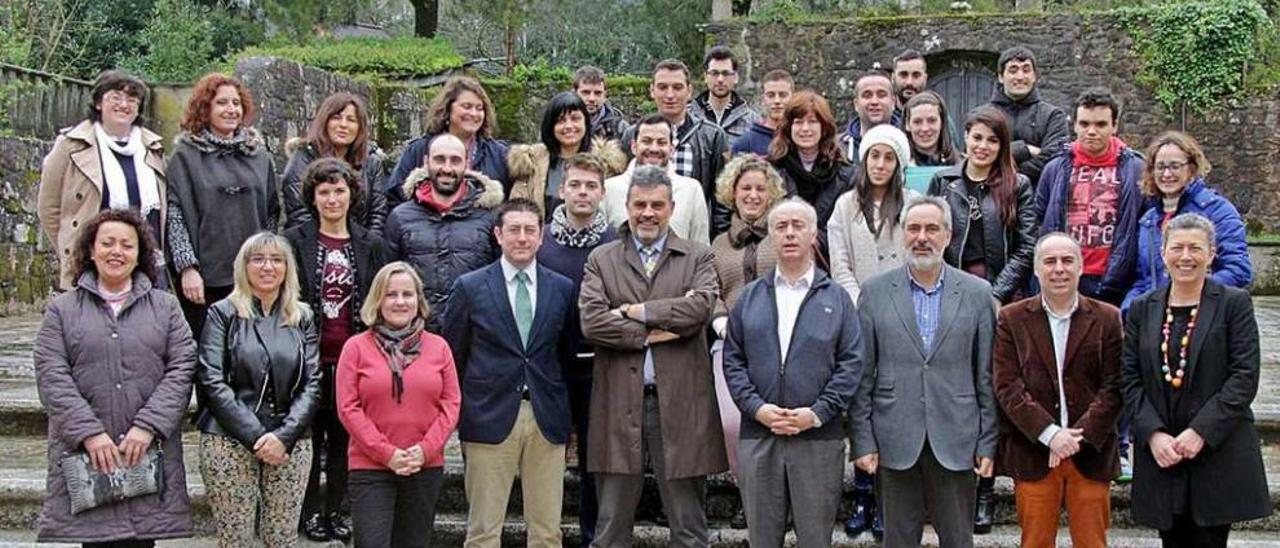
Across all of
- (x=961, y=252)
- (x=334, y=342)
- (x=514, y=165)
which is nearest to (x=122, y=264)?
(x=334, y=342)

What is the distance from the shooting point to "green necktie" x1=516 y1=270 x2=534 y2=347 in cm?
484

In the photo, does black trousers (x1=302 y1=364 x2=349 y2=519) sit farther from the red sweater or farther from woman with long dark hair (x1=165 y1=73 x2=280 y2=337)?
woman with long dark hair (x1=165 y1=73 x2=280 y2=337)

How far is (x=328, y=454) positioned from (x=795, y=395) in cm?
193

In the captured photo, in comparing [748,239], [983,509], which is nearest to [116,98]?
[748,239]

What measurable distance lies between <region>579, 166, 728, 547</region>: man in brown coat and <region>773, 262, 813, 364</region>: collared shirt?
0.29 metres

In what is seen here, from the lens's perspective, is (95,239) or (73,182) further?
(73,182)

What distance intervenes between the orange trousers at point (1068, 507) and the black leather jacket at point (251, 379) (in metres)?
2.60

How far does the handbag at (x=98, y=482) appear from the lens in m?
4.14

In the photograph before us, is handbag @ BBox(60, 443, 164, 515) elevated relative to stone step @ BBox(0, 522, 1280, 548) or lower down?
elevated

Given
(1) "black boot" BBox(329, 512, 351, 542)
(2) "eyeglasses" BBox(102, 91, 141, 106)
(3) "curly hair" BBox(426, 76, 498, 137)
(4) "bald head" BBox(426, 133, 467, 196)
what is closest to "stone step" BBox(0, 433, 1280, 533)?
(1) "black boot" BBox(329, 512, 351, 542)

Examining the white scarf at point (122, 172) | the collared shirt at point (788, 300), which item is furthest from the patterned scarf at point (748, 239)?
the white scarf at point (122, 172)

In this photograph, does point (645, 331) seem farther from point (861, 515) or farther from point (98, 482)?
point (98, 482)

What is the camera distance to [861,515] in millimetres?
5156

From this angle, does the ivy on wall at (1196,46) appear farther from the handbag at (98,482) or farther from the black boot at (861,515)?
the handbag at (98,482)
